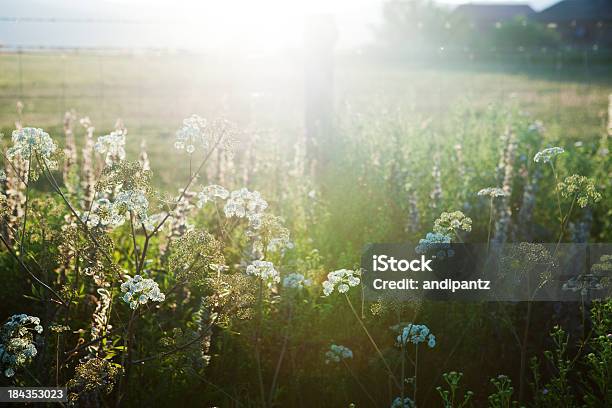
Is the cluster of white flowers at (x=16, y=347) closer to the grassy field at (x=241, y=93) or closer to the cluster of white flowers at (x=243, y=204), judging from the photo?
the cluster of white flowers at (x=243, y=204)

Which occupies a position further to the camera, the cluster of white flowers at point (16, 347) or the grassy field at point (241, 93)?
the grassy field at point (241, 93)

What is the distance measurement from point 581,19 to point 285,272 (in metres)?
51.7

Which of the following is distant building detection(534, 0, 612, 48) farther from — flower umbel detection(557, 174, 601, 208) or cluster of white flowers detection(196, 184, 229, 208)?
cluster of white flowers detection(196, 184, 229, 208)

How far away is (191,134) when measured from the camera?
2.89 metres

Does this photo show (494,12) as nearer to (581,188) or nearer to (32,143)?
(581,188)

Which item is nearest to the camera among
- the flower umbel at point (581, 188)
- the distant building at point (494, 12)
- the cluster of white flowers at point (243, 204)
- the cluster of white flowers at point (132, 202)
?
the cluster of white flowers at point (132, 202)

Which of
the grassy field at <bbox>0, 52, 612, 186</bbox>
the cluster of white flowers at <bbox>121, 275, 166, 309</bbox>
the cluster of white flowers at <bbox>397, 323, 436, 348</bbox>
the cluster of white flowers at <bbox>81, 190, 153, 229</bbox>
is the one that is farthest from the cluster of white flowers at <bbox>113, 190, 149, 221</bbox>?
the grassy field at <bbox>0, 52, 612, 186</bbox>

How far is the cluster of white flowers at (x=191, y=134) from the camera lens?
288 centimetres

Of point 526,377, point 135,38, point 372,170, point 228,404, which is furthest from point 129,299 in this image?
point 135,38

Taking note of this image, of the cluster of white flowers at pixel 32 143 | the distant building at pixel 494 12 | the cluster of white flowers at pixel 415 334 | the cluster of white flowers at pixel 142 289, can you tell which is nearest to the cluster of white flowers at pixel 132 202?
the cluster of white flowers at pixel 142 289

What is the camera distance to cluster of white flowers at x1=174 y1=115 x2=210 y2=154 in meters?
2.88

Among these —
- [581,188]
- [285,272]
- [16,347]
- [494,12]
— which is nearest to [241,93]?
[285,272]

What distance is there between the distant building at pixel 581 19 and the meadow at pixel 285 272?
44484mm

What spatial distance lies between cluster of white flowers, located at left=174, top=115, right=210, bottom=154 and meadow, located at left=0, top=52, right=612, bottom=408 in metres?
0.01
